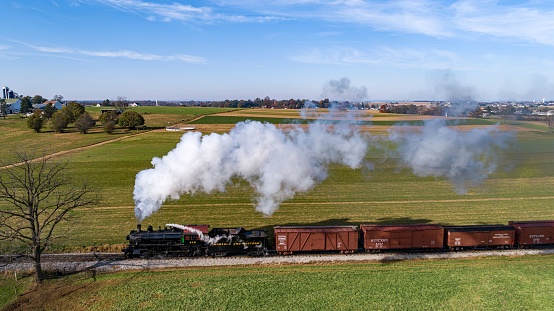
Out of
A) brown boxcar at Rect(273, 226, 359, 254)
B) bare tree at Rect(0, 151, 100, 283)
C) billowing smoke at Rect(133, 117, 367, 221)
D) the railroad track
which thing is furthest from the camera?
brown boxcar at Rect(273, 226, 359, 254)

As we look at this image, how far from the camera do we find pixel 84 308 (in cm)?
2325

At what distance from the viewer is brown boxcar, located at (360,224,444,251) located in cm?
3172

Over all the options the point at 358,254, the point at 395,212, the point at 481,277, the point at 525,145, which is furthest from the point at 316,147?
the point at 525,145

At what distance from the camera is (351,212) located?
43438mm

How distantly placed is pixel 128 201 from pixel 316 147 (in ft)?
86.9

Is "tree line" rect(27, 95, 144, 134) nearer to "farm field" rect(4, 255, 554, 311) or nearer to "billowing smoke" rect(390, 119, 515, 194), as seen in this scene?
"billowing smoke" rect(390, 119, 515, 194)

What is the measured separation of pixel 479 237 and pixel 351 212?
1448 cm

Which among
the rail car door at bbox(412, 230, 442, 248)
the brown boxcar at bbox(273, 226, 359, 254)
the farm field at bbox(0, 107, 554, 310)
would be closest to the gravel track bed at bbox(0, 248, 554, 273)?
the brown boxcar at bbox(273, 226, 359, 254)

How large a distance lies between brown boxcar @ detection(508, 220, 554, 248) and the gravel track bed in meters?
1.33

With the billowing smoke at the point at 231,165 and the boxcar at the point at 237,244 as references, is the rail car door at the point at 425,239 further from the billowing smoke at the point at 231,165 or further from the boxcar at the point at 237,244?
the boxcar at the point at 237,244

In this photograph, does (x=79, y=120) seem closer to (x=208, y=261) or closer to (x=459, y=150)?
(x=208, y=261)

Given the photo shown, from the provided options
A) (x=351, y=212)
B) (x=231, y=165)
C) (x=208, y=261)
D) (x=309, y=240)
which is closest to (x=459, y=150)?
(x=351, y=212)

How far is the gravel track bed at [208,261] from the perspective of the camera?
29.3m

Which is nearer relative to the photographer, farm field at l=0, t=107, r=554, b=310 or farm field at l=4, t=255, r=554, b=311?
farm field at l=4, t=255, r=554, b=311
